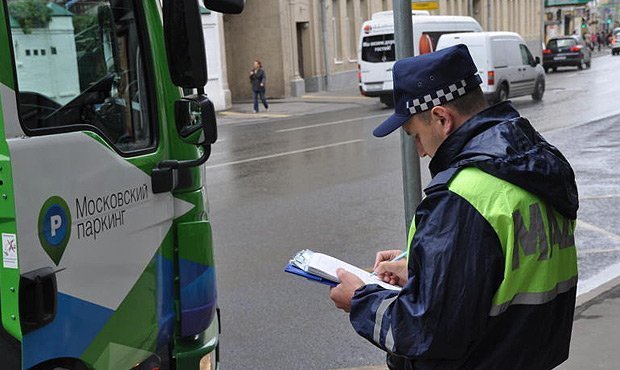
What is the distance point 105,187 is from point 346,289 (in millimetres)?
917

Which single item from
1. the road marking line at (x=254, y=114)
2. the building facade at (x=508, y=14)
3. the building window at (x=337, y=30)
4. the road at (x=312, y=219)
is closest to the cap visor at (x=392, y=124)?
the road at (x=312, y=219)

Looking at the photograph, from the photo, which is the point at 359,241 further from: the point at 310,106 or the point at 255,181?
the point at 310,106

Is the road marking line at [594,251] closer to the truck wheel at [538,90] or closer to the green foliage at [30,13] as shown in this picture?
the green foliage at [30,13]

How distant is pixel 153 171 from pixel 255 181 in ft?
29.7

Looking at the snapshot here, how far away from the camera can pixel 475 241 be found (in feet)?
6.29

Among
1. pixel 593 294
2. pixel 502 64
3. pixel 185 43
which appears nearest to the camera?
pixel 185 43

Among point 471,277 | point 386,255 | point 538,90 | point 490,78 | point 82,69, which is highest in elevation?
point 82,69

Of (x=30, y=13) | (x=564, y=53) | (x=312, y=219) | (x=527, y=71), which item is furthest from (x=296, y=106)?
(x=30, y=13)

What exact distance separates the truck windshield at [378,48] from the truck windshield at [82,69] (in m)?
22.9

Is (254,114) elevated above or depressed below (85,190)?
below

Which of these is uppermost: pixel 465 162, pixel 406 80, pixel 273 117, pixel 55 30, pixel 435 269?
pixel 55 30

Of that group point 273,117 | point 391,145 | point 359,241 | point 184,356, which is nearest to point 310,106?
point 273,117

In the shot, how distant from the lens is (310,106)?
2844 centimetres

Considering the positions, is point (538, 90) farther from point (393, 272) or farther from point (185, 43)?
point (393, 272)
